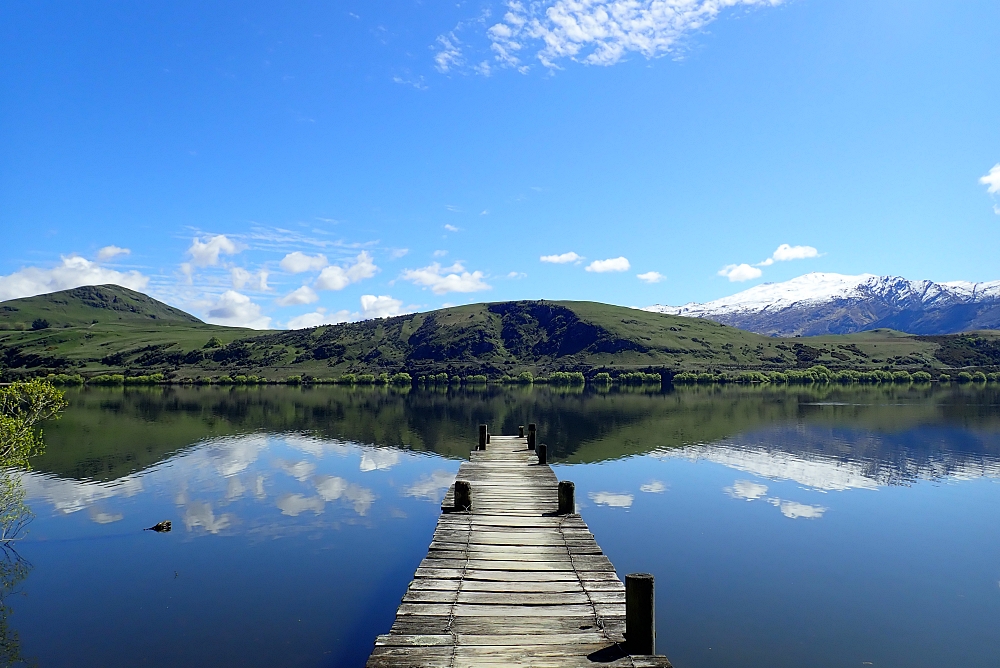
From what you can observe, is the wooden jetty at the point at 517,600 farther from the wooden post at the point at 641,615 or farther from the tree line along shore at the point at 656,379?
the tree line along shore at the point at 656,379

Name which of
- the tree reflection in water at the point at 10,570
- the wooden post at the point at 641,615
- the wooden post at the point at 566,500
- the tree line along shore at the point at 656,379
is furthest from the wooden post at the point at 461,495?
the tree line along shore at the point at 656,379

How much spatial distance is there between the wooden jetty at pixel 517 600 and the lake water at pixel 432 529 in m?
4.10

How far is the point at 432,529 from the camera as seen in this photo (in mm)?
31469

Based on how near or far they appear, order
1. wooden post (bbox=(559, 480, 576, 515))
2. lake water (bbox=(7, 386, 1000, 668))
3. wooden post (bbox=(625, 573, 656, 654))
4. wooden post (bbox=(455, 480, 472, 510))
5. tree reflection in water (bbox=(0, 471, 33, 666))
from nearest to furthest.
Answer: wooden post (bbox=(625, 573, 656, 654)), tree reflection in water (bbox=(0, 471, 33, 666)), lake water (bbox=(7, 386, 1000, 668)), wooden post (bbox=(559, 480, 576, 515)), wooden post (bbox=(455, 480, 472, 510))

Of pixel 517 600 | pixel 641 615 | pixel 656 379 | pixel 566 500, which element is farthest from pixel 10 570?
pixel 656 379

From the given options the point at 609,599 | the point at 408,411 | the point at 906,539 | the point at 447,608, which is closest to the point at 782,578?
the point at 906,539

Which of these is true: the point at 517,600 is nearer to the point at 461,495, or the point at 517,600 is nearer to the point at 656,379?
the point at 461,495

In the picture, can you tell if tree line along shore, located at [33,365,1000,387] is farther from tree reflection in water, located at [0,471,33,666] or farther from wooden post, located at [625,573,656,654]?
wooden post, located at [625,573,656,654]

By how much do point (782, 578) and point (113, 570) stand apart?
93.0 ft

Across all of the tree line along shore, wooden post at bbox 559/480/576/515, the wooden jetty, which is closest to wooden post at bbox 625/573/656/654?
the wooden jetty

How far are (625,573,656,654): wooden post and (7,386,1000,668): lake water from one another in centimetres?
670

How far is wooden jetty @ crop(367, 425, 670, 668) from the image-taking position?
11.6 m

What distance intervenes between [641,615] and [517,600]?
12.2 feet

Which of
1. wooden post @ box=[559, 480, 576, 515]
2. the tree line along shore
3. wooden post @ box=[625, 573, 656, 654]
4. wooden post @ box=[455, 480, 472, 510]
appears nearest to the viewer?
wooden post @ box=[625, 573, 656, 654]
